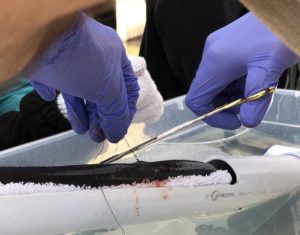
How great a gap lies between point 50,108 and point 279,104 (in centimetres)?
46

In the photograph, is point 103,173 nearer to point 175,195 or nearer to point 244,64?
point 175,195

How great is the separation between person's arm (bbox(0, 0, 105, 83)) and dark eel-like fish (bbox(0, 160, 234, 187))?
1.07 feet

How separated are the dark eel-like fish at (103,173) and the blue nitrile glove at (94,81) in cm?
9

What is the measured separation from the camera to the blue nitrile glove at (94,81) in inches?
18.6

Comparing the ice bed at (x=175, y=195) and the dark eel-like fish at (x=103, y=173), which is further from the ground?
the dark eel-like fish at (x=103, y=173)

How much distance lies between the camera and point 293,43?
247 millimetres

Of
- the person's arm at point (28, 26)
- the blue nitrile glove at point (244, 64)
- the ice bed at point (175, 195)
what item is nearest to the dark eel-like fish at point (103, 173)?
the ice bed at point (175, 195)

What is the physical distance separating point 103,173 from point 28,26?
38 centimetres

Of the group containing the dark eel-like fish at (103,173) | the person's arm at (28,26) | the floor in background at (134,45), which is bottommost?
the floor in background at (134,45)

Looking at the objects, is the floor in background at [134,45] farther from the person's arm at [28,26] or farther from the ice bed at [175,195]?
the person's arm at [28,26]

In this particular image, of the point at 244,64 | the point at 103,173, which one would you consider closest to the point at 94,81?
the point at 103,173

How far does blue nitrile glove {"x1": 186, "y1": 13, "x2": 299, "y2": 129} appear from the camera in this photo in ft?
2.34

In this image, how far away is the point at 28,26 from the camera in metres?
0.19

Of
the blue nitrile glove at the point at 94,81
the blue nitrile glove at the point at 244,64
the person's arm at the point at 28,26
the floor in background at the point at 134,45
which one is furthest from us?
the floor in background at the point at 134,45
